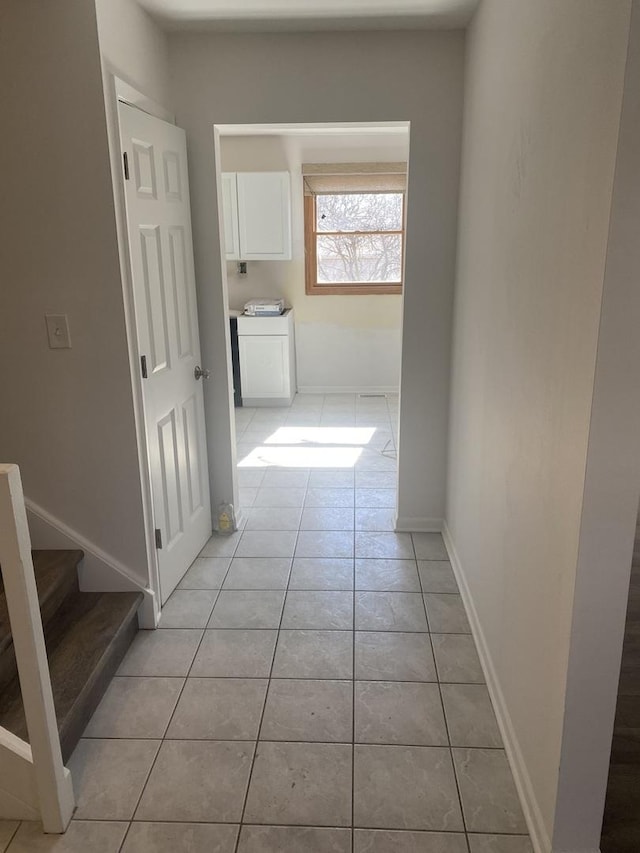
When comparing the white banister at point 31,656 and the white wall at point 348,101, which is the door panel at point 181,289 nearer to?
the white wall at point 348,101

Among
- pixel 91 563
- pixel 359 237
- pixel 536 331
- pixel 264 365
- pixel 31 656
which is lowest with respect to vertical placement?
pixel 91 563

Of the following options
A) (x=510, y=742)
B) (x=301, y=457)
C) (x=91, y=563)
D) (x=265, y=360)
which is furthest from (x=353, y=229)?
(x=510, y=742)

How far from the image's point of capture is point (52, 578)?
234 cm

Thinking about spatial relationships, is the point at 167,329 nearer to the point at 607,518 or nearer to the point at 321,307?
the point at 607,518

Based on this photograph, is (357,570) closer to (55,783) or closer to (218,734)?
(218,734)

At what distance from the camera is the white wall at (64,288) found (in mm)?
2119

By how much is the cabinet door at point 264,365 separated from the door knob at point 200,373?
2.66m

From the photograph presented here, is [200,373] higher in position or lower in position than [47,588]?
higher

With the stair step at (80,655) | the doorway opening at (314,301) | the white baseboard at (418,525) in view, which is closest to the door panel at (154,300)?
the stair step at (80,655)

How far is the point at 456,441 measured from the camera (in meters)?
3.03

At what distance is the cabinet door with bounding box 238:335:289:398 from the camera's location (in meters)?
5.87

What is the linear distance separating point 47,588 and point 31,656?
2.54 feet

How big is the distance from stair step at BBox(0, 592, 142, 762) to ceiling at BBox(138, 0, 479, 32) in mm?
2373

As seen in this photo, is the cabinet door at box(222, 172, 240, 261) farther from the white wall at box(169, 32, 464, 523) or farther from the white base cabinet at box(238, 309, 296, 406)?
the white wall at box(169, 32, 464, 523)
